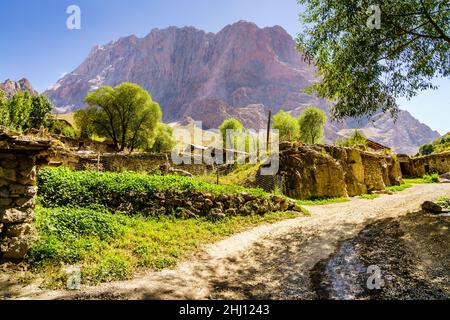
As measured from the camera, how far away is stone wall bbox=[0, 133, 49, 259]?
25.2 ft

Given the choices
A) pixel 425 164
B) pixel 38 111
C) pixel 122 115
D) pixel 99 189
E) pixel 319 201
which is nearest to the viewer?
pixel 99 189

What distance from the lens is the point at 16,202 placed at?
8234 millimetres

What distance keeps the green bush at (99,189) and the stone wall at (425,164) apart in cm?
3838

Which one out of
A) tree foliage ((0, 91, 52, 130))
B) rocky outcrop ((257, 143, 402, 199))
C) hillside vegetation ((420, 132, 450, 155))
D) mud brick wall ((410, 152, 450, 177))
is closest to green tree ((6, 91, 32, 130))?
tree foliage ((0, 91, 52, 130))

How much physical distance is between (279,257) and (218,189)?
6408 mm

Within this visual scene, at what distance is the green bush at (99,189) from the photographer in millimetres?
11961

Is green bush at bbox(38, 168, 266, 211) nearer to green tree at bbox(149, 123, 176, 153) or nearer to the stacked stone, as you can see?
the stacked stone

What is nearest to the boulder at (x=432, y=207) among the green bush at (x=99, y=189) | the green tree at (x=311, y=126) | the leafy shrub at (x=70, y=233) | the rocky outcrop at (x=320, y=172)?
the rocky outcrop at (x=320, y=172)

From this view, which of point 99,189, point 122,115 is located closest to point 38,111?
point 122,115

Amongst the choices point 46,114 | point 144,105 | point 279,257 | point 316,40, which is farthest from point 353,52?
point 46,114

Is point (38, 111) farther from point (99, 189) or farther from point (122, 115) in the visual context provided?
point (99, 189)

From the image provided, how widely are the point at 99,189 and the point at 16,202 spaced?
4.80 metres

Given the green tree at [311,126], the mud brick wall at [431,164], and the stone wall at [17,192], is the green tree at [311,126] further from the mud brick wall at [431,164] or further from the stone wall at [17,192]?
the stone wall at [17,192]

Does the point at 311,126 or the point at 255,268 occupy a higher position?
the point at 311,126
